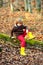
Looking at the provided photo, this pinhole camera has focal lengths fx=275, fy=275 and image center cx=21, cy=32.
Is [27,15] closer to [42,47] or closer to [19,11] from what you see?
[19,11]

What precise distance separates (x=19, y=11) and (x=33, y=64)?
16.5 metres

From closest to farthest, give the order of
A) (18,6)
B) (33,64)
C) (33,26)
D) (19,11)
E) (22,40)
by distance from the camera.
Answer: (33,64), (22,40), (33,26), (19,11), (18,6)

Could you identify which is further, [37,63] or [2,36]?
[2,36]

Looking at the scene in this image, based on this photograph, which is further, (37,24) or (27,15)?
(27,15)

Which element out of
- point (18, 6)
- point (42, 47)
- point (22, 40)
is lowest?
point (18, 6)

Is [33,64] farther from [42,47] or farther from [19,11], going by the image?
[19,11]

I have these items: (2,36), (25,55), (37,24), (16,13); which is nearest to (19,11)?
(16,13)

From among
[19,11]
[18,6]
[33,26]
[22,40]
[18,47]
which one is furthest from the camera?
[18,6]

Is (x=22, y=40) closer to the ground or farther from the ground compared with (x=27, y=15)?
farther from the ground

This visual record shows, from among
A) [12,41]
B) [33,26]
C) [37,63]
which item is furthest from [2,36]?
[33,26]

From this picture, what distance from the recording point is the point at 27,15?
2508cm

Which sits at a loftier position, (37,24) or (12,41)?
(12,41)

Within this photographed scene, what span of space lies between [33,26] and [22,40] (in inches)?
364

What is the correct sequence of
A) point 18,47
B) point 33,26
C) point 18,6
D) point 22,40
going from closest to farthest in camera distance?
1. point 22,40
2. point 18,47
3. point 33,26
4. point 18,6
